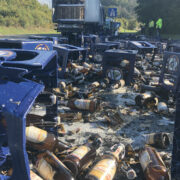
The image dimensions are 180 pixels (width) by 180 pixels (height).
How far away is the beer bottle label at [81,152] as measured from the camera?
3.07 meters

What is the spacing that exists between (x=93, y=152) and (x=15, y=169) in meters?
1.51

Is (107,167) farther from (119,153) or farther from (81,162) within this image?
(119,153)

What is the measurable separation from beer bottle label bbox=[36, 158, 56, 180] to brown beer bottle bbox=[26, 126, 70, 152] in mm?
509

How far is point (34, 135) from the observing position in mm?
3268

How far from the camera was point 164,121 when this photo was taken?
5242 mm

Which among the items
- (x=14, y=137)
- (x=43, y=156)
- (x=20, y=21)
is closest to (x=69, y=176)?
(x=43, y=156)

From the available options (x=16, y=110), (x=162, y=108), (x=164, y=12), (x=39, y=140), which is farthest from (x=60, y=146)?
(x=164, y=12)

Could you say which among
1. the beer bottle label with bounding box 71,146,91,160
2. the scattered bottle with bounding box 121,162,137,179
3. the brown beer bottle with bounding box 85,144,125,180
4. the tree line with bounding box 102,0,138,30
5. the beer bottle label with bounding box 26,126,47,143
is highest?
the tree line with bounding box 102,0,138,30

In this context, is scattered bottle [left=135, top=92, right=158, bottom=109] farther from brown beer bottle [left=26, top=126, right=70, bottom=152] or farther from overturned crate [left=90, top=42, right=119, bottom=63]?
overturned crate [left=90, top=42, right=119, bottom=63]

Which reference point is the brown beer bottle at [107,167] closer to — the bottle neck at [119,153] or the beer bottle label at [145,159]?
the bottle neck at [119,153]

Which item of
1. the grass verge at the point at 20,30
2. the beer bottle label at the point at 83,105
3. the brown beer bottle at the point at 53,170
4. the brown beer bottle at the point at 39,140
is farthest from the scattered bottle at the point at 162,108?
the grass verge at the point at 20,30

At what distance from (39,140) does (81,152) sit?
706 mm

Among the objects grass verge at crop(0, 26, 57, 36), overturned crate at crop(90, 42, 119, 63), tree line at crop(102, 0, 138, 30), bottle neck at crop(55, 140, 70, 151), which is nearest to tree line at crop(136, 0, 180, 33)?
grass verge at crop(0, 26, 57, 36)

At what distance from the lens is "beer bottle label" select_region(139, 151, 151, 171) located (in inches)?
121
